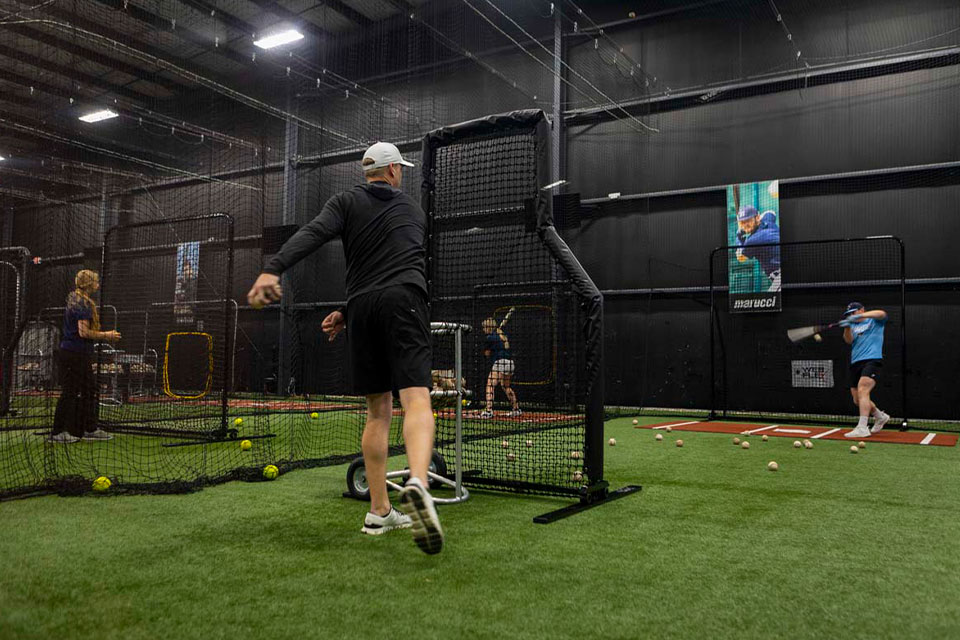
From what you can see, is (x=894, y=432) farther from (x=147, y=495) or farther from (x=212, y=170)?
(x=212, y=170)

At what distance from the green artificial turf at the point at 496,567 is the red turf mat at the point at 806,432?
360 cm

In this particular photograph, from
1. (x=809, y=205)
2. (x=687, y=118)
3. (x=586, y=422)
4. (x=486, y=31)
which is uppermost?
(x=486, y=31)

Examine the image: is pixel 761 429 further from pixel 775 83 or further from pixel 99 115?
pixel 99 115

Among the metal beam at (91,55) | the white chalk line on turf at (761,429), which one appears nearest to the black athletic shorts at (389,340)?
the white chalk line on turf at (761,429)

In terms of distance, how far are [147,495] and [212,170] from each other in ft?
33.1

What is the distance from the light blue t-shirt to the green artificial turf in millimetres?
4116

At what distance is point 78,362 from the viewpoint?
713 centimetres

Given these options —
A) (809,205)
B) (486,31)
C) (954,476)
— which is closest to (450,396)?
(954,476)

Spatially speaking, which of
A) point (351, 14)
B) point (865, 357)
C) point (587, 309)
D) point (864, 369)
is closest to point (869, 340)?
point (865, 357)

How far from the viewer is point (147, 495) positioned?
14.4ft

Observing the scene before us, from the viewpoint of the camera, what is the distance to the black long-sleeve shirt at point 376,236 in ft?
10.9

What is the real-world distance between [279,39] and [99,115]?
4.91m

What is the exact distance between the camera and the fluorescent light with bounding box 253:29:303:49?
11.6m

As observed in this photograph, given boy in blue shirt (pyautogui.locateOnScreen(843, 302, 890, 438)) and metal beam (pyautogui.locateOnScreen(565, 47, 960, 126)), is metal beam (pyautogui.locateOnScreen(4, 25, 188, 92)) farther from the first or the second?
boy in blue shirt (pyautogui.locateOnScreen(843, 302, 890, 438))
